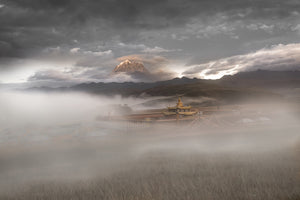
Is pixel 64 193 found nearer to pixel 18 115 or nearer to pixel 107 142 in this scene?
pixel 107 142

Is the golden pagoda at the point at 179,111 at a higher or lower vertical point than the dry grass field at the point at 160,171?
higher

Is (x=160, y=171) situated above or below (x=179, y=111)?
Answer: below

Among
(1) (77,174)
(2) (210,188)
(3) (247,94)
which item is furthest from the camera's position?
(3) (247,94)

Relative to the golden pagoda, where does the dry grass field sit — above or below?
below

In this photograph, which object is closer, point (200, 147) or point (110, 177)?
point (110, 177)

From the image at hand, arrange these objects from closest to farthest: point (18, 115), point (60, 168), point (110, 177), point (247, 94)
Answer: point (110, 177) < point (60, 168) < point (18, 115) < point (247, 94)

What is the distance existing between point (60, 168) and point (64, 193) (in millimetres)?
4339

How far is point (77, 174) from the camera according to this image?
15.0 metres

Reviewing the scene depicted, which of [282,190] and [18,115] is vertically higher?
[18,115]

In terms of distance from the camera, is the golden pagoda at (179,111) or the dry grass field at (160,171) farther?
the golden pagoda at (179,111)

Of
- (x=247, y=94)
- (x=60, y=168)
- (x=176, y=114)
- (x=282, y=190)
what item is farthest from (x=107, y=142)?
(x=247, y=94)

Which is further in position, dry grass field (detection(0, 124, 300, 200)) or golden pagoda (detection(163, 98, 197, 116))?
golden pagoda (detection(163, 98, 197, 116))

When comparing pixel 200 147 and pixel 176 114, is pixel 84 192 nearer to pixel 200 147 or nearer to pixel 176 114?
pixel 200 147

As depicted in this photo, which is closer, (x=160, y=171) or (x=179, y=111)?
(x=160, y=171)
